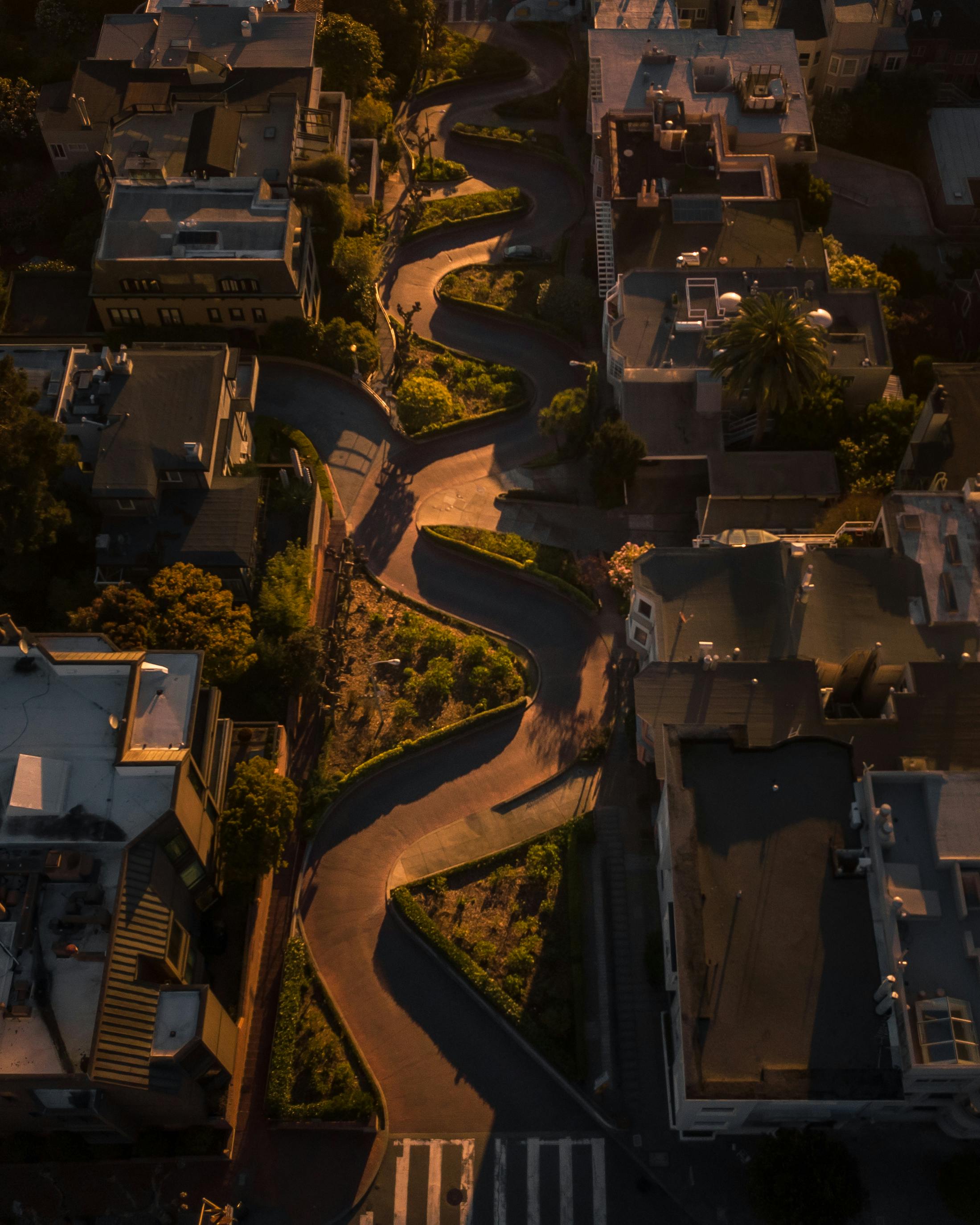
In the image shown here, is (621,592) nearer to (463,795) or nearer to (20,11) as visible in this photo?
(463,795)

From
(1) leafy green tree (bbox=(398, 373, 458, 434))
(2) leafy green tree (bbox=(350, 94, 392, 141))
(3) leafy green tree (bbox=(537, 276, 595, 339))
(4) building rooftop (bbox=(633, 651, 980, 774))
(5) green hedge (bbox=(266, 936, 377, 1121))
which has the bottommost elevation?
(5) green hedge (bbox=(266, 936, 377, 1121))

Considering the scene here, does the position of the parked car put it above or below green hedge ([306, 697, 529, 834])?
above

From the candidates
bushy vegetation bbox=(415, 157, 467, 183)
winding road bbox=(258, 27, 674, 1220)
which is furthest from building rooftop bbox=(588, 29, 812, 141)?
bushy vegetation bbox=(415, 157, 467, 183)

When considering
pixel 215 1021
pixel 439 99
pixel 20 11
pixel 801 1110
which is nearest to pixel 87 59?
pixel 20 11

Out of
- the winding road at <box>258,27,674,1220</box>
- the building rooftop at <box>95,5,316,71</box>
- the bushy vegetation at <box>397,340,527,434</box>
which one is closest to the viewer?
the winding road at <box>258,27,674,1220</box>

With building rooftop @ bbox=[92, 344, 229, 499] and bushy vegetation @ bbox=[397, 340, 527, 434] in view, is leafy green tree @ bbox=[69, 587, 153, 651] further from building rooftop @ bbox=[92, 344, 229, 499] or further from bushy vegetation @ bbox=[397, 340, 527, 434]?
bushy vegetation @ bbox=[397, 340, 527, 434]

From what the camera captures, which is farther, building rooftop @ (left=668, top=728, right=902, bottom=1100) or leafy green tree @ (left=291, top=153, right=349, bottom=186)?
leafy green tree @ (left=291, top=153, right=349, bottom=186)
